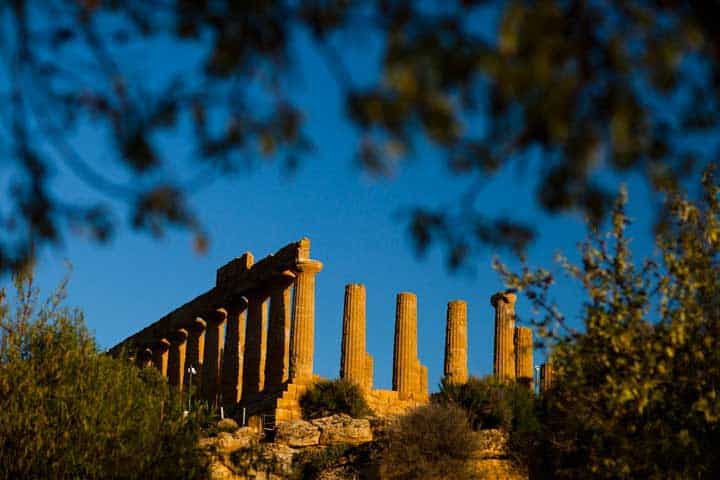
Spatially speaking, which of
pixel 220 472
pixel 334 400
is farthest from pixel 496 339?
pixel 220 472

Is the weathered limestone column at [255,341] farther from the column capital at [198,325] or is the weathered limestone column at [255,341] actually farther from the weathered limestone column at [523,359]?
the weathered limestone column at [523,359]

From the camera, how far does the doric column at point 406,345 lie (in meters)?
41.0

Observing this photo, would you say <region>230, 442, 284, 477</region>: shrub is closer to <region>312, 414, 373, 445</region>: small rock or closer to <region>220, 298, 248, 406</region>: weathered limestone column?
<region>312, 414, 373, 445</region>: small rock

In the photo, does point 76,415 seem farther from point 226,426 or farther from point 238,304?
point 238,304

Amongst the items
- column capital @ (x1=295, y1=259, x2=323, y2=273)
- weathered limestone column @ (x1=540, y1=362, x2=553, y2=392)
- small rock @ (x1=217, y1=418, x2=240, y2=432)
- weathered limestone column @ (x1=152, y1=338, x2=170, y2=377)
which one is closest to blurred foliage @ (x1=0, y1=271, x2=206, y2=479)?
small rock @ (x1=217, y1=418, x2=240, y2=432)

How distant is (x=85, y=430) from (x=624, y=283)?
35.2 ft

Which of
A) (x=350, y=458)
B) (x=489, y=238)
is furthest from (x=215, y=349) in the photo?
(x=489, y=238)

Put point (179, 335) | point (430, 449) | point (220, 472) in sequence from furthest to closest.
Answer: point (179, 335) < point (220, 472) < point (430, 449)

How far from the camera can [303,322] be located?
130 ft

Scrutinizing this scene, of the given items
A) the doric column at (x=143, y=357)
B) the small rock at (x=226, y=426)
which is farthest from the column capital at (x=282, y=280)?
the doric column at (x=143, y=357)

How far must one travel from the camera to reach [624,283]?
16.0 m

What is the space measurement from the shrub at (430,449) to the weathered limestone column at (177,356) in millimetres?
24329

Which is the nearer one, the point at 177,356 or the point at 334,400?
the point at 334,400

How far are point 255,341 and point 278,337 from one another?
1.97 metres
